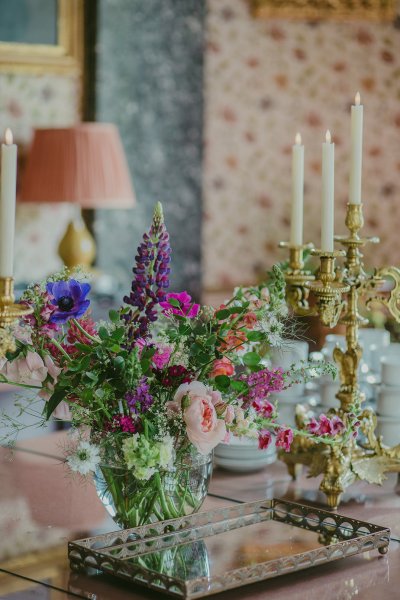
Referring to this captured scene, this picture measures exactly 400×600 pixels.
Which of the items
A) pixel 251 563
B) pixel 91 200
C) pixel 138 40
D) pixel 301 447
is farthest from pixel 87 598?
pixel 138 40

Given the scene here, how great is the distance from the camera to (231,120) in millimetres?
5281

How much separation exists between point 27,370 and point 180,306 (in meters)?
0.22

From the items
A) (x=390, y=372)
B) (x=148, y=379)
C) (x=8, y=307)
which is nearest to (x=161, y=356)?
(x=148, y=379)

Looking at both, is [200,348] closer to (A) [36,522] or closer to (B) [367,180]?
(A) [36,522]

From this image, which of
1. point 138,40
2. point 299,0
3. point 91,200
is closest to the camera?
point 91,200

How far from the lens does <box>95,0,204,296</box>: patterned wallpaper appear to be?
4746 millimetres

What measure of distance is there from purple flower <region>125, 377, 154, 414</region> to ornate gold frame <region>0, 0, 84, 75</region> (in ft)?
10.9

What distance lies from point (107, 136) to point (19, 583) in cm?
319

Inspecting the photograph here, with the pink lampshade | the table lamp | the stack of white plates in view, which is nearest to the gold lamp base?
the table lamp

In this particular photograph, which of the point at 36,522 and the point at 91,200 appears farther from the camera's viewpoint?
the point at 91,200

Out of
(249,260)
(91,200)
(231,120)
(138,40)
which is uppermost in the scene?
(138,40)

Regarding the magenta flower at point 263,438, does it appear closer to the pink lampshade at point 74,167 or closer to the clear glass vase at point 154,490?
the clear glass vase at point 154,490

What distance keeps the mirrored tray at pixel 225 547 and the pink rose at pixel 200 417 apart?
0.45 ft

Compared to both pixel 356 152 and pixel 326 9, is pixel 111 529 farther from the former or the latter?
pixel 326 9
